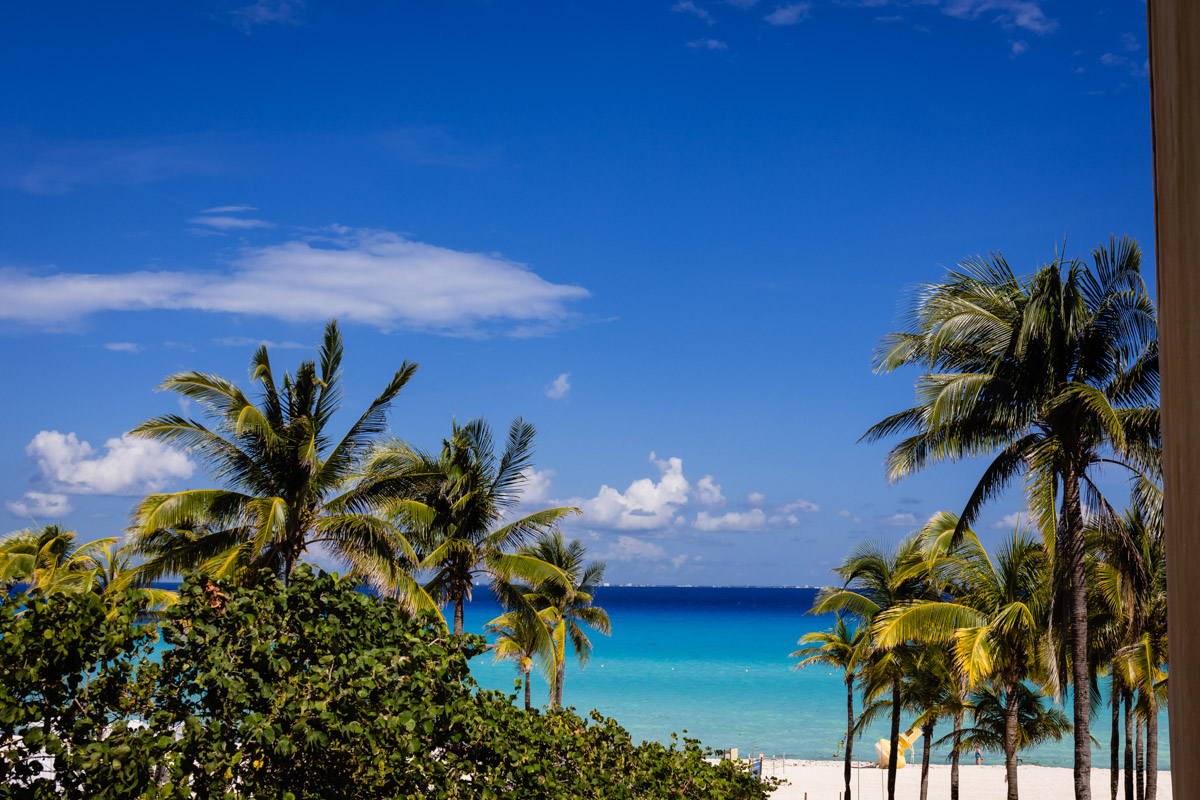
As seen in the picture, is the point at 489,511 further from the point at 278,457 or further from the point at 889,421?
the point at 889,421

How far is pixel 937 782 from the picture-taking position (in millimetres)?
40938

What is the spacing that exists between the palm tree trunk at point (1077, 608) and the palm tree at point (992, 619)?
149 centimetres

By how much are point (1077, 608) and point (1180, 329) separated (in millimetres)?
14937

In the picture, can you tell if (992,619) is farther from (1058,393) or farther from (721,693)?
(721,693)

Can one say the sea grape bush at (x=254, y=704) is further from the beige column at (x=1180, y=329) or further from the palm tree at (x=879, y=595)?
the palm tree at (x=879, y=595)

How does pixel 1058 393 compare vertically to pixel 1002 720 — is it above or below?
above

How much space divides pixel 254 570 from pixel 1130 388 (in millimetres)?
14136

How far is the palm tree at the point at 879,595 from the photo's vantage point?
2527cm

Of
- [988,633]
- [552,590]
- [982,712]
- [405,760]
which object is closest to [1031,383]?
[988,633]

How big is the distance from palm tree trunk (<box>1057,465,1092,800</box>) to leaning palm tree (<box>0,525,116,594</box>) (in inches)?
779

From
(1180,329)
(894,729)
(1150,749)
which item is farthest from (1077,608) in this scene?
(894,729)

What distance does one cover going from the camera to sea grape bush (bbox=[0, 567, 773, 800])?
4.35 m

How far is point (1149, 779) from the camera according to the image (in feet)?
70.8

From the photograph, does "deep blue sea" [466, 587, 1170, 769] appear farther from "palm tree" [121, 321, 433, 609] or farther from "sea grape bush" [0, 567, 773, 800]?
"sea grape bush" [0, 567, 773, 800]
